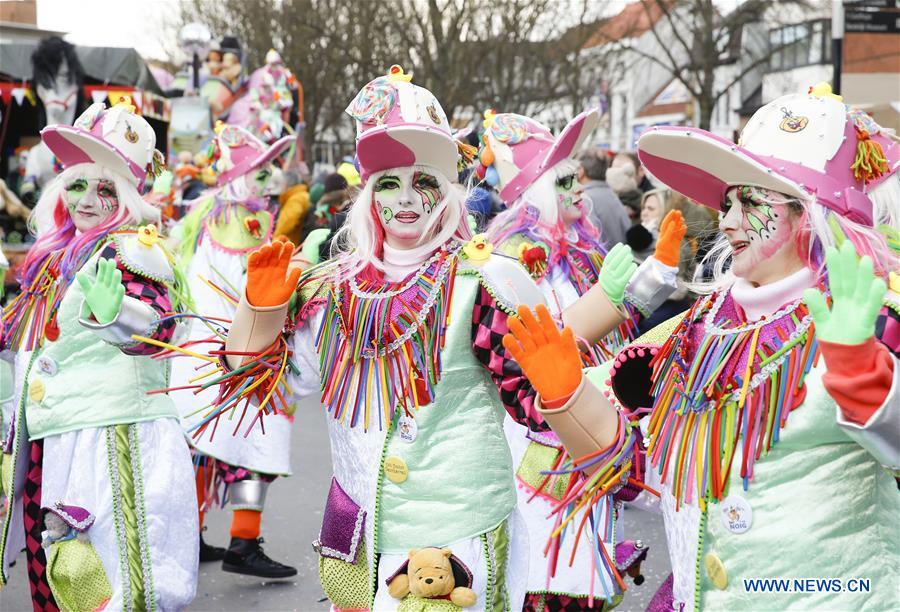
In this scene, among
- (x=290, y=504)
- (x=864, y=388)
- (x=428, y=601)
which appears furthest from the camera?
(x=290, y=504)


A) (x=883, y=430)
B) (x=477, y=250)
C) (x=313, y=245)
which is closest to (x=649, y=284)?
(x=477, y=250)

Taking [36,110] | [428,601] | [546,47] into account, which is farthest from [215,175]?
[546,47]

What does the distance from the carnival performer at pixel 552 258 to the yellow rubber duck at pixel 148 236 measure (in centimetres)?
131

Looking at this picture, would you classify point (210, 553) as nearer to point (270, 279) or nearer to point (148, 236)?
point (148, 236)

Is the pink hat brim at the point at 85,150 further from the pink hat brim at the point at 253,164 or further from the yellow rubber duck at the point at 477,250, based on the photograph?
the pink hat brim at the point at 253,164

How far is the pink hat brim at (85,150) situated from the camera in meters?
4.41

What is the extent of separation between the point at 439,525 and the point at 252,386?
0.68 meters

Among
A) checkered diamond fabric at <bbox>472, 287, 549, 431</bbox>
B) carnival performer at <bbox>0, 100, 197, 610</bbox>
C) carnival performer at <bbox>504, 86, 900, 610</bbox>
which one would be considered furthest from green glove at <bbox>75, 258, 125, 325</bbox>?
carnival performer at <bbox>504, 86, 900, 610</bbox>

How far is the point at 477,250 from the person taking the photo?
134 inches

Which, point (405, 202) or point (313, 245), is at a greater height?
point (405, 202)

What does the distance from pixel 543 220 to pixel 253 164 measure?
254cm

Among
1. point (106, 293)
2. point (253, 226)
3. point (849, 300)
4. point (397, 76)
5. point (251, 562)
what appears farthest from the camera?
point (253, 226)

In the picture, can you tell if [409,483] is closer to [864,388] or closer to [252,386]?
[252,386]

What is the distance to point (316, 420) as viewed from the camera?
10.1 metres
